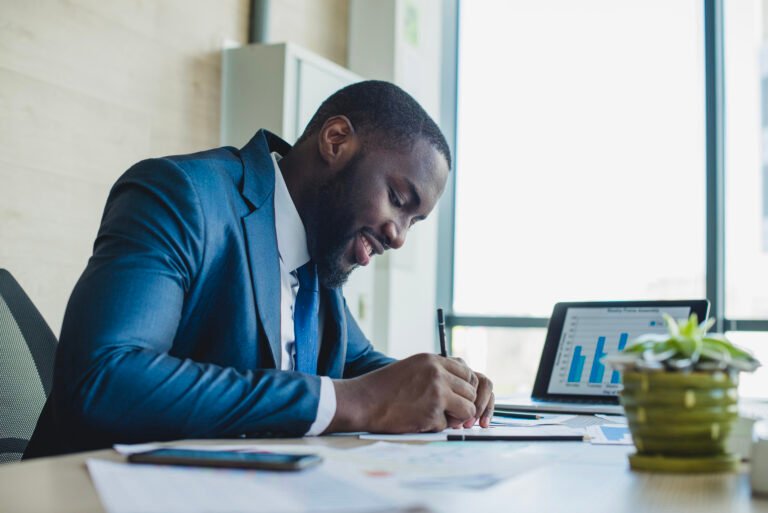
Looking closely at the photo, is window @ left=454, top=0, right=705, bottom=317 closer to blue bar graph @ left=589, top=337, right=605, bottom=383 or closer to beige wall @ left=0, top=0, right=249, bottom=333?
beige wall @ left=0, top=0, right=249, bottom=333

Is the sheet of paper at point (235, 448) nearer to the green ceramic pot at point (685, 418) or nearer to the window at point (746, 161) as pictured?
the green ceramic pot at point (685, 418)

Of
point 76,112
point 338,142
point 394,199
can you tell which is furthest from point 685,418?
point 76,112

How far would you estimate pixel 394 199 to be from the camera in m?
1.68

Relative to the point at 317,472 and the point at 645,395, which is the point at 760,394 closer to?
the point at 645,395

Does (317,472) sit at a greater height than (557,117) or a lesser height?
lesser

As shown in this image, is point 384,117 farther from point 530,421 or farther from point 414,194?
point 530,421

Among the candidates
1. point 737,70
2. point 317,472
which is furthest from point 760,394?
point 317,472

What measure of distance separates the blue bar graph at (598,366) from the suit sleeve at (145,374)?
3.26 ft

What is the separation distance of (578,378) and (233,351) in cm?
96

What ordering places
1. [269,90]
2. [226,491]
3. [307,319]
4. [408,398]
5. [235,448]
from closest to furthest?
[226,491], [235,448], [408,398], [307,319], [269,90]

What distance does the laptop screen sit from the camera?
6.54ft

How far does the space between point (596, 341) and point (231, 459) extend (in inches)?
55.0

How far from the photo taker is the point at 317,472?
82 cm

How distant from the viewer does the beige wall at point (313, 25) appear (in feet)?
11.6
